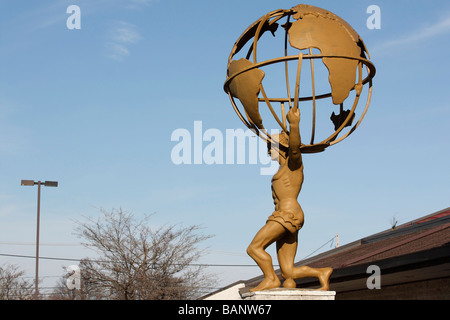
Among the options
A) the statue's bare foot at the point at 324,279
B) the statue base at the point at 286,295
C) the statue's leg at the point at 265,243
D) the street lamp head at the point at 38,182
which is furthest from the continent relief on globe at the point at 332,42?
the street lamp head at the point at 38,182

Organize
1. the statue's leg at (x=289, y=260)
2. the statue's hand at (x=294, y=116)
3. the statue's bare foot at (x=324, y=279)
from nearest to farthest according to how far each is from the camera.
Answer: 1. the statue's hand at (x=294, y=116)
2. the statue's bare foot at (x=324, y=279)
3. the statue's leg at (x=289, y=260)

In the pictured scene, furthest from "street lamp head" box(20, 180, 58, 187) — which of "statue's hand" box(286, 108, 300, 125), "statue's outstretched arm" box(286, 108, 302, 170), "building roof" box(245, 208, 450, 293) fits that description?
"statue's hand" box(286, 108, 300, 125)

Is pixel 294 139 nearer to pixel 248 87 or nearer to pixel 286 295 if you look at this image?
pixel 248 87

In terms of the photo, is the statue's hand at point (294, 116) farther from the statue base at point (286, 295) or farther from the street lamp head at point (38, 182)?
the street lamp head at point (38, 182)

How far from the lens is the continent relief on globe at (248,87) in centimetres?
768

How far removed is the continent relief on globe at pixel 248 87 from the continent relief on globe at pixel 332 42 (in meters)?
0.58

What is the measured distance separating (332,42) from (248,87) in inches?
44.5

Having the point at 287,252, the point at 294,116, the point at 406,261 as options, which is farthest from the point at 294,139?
the point at 406,261

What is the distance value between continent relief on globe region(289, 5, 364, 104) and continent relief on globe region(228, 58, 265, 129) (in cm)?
58

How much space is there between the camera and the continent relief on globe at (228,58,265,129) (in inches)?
302

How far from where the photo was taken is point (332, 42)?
766 centimetres

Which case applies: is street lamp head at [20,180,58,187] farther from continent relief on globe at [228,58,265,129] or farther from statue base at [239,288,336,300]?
statue base at [239,288,336,300]
